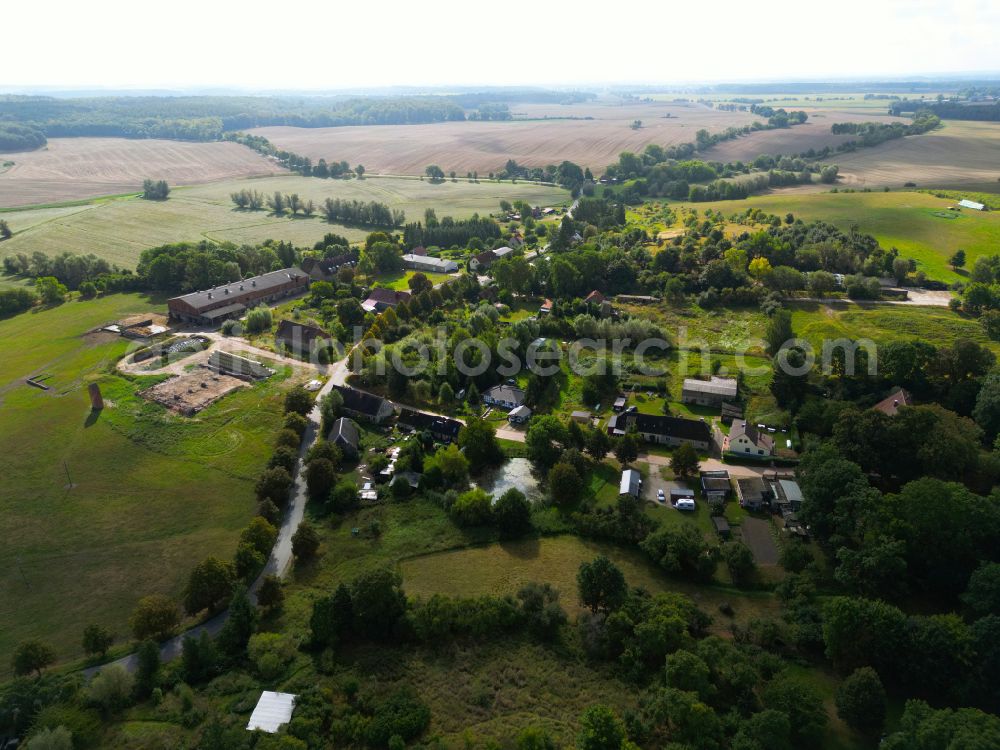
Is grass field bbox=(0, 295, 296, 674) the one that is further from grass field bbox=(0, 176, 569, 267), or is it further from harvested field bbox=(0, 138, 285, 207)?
harvested field bbox=(0, 138, 285, 207)

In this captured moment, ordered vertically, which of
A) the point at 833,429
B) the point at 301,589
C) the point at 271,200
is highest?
the point at 271,200

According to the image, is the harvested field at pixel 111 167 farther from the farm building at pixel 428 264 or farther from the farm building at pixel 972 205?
the farm building at pixel 972 205

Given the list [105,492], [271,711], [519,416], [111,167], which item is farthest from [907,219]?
[111,167]

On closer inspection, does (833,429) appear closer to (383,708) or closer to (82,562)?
(383,708)

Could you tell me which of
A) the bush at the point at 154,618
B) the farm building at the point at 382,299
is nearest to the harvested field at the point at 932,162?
the farm building at the point at 382,299

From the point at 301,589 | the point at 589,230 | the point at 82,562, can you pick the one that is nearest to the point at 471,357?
the point at 301,589
